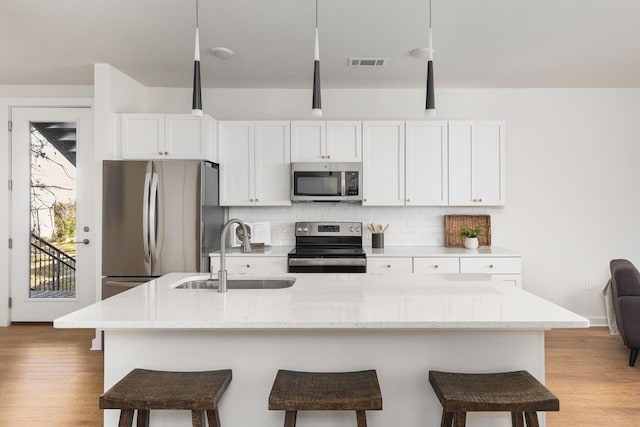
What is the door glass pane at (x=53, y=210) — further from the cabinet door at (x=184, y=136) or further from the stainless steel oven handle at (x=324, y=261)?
the stainless steel oven handle at (x=324, y=261)

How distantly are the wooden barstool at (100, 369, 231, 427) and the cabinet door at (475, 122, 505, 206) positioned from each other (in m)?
3.42

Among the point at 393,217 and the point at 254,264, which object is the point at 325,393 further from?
Answer: the point at 393,217

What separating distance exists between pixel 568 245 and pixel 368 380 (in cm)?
397

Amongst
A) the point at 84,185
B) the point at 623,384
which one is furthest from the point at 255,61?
the point at 623,384

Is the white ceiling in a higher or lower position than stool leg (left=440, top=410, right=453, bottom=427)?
higher

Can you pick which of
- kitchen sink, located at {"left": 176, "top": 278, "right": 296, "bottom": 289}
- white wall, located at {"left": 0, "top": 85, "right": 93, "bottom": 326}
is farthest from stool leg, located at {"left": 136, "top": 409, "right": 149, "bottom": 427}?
white wall, located at {"left": 0, "top": 85, "right": 93, "bottom": 326}

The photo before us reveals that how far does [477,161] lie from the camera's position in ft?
14.1

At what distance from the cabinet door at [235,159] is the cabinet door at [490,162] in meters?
2.34

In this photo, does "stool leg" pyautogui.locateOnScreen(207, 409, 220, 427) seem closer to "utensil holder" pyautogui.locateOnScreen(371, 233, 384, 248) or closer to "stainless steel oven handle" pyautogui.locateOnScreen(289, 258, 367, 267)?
"stainless steel oven handle" pyautogui.locateOnScreen(289, 258, 367, 267)

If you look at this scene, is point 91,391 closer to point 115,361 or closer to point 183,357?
point 115,361

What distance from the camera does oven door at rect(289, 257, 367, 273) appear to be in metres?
3.90

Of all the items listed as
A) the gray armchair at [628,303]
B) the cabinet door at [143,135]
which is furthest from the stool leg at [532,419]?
the cabinet door at [143,135]

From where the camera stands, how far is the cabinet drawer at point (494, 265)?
157 inches

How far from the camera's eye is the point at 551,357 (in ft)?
12.0
